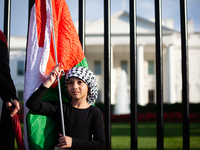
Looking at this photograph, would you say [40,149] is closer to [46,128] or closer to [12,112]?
[46,128]

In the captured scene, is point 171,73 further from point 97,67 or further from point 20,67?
point 20,67

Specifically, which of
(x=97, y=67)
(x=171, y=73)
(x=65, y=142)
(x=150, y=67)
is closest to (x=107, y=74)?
(x=65, y=142)

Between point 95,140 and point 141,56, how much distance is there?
1783cm

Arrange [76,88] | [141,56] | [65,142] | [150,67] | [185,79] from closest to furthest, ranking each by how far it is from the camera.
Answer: [65,142] < [76,88] < [185,79] < [141,56] < [150,67]

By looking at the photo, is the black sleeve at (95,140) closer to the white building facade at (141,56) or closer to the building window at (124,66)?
the white building facade at (141,56)

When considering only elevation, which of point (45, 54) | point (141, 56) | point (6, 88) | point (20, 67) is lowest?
point (6, 88)

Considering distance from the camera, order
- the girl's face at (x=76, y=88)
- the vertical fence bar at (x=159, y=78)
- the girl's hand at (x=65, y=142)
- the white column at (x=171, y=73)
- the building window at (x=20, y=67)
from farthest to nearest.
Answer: the building window at (x=20, y=67) → the white column at (x=171, y=73) → the vertical fence bar at (x=159, y=78) → the girl's face at (x=76, y=88) → the girl's hand at (x=65, y=142)

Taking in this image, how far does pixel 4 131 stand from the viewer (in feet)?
5.43

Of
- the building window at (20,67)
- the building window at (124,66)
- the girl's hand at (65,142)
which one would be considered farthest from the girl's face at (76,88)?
the building window at (20,67)

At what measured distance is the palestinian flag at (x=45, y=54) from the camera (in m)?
1.56

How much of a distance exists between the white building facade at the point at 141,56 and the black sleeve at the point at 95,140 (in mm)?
15916

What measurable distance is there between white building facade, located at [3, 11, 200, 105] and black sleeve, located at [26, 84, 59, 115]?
1589 cm

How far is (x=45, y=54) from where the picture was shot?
162 centimetres

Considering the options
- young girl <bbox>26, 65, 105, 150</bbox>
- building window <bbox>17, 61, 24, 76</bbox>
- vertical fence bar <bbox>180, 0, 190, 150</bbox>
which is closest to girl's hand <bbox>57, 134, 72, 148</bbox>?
young girl <bbox>26, 65, 105, 150</bbox>
